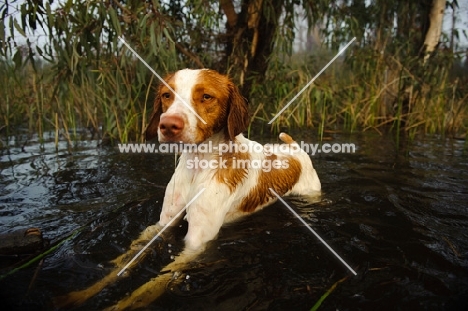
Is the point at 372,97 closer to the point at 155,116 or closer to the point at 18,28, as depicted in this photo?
the point at 155,116

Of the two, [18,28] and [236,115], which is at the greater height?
[18,28]

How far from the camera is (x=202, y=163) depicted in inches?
107

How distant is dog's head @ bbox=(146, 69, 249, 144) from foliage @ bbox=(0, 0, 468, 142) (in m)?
1.86

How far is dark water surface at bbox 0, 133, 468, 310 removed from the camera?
2031mm

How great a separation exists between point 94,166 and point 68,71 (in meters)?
1.45

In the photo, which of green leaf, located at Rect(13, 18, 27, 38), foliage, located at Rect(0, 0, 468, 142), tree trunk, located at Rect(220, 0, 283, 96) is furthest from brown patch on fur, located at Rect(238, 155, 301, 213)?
tree trunk, located at Rect(220, 0, 283, 96)

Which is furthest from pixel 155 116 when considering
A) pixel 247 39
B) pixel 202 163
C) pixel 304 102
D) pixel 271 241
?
pixel 304 102

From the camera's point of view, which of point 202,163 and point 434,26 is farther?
point 434,26

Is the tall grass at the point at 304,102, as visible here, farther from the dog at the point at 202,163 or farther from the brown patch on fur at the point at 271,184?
the dog at the point at 202,163

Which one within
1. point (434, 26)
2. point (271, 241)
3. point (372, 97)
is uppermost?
point (434, 26)

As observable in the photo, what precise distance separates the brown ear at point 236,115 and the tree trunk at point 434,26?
677 cm

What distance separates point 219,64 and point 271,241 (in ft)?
16.6

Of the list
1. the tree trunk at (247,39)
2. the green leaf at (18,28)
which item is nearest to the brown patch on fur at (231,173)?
the green leaf at (18,28)

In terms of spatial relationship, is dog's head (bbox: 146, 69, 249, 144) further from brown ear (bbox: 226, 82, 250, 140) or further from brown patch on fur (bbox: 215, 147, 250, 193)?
brown patch on fur (bbox: 215, 147, 250, 193)
